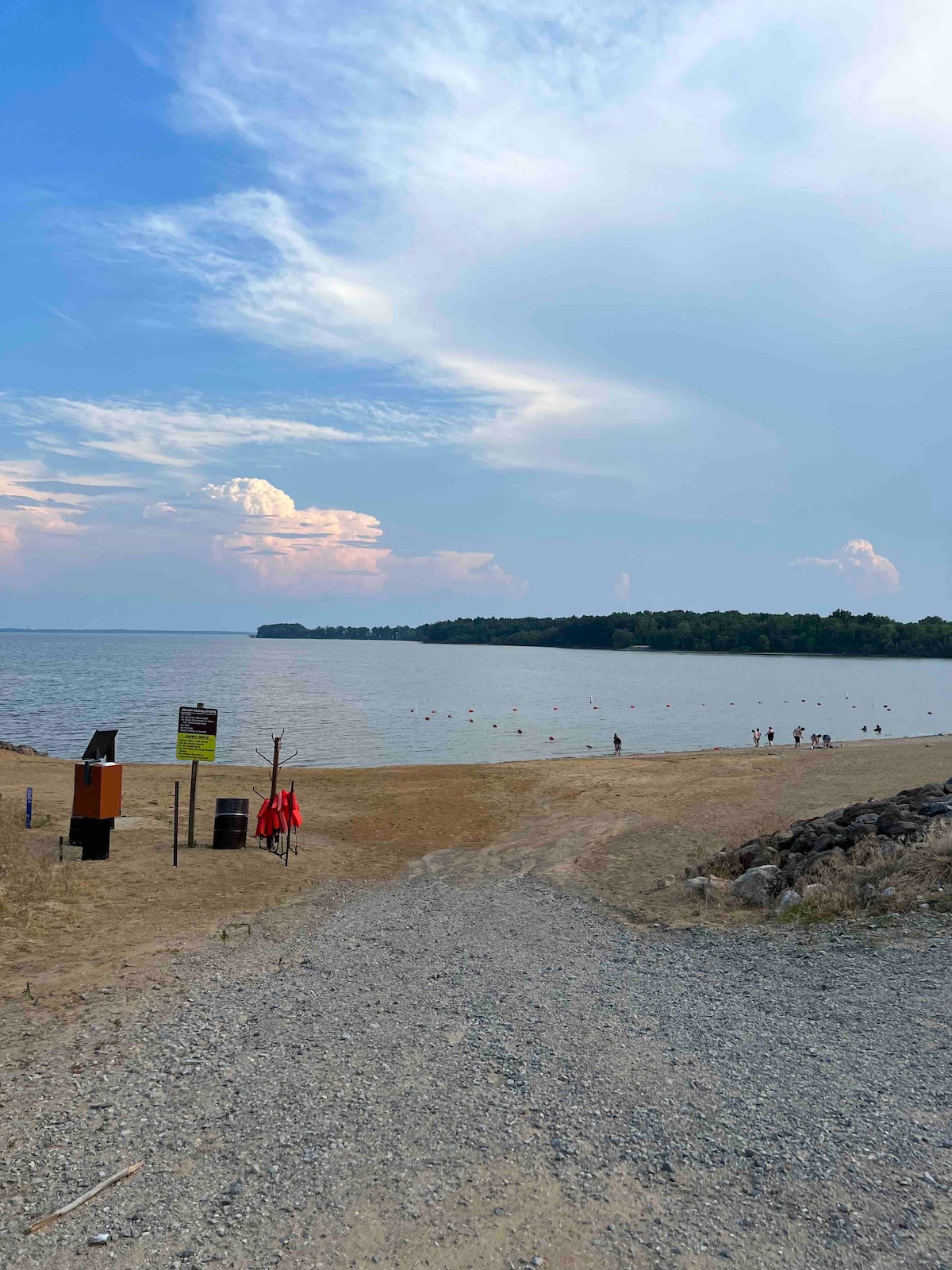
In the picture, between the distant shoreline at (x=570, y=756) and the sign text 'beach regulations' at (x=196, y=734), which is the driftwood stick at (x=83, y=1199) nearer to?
the sign text 'beach regulations' at (x=196, y=734)

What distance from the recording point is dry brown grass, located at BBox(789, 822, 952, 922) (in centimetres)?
1077

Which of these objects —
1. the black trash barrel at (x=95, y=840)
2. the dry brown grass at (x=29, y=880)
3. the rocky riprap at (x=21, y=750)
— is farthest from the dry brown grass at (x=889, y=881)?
the rocky riprap at (x=21, y=750)

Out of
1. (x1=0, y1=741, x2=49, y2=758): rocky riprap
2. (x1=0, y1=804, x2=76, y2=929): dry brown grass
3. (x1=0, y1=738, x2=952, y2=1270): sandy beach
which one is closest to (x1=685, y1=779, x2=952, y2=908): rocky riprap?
(x1=0, y1=738, x2=952, y2=1270): sandy beach

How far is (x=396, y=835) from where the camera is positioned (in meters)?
20.1

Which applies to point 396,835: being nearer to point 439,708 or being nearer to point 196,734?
point 196,734

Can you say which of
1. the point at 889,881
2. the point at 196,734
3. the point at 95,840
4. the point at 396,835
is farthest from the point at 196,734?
the point at 889,881

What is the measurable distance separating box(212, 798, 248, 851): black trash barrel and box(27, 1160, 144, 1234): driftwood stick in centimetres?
1131

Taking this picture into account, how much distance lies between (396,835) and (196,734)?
659 cm

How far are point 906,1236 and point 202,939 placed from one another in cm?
Result: 867

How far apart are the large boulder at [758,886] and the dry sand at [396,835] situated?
75 centimetres

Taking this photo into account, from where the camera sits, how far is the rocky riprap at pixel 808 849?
12.3 meters

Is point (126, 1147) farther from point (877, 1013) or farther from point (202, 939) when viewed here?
point (877, 1013)

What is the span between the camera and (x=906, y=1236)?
4.54 m

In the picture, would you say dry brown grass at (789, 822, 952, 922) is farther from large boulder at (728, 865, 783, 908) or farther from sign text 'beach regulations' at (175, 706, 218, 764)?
sign text 'beach regulations' at (175, 706, 218, 764)
